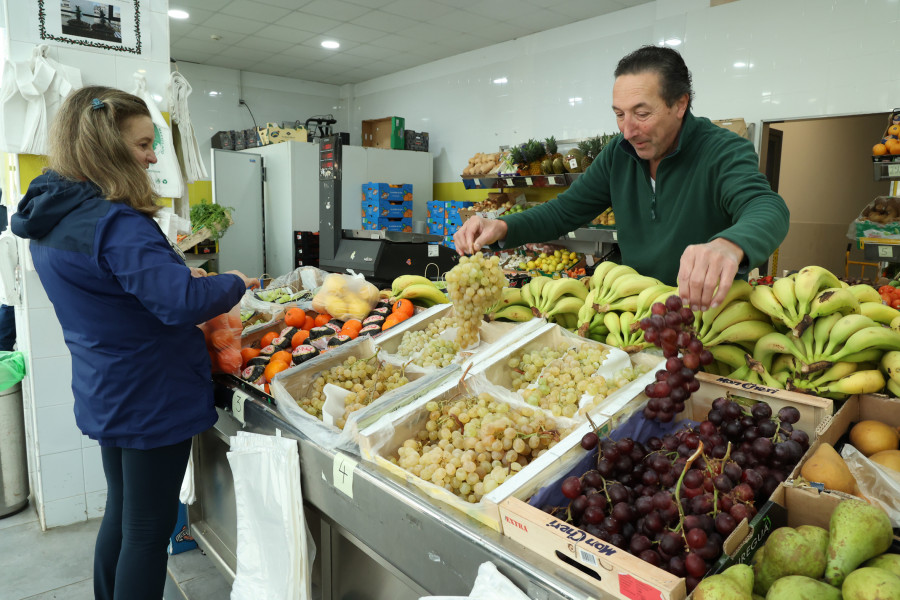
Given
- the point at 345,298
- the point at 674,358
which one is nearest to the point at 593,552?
the point at 674,358

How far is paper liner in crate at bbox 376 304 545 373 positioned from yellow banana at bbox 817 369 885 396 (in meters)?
0.79

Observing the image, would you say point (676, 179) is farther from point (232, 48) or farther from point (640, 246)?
point (232, 48)

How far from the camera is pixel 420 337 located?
6.48 feet

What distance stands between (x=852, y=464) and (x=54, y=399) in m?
3.38

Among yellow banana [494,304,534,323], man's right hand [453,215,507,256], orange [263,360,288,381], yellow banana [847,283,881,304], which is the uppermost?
man's right hand [453,215,507,256]

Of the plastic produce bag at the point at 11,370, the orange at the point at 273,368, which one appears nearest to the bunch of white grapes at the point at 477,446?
the orange at the point at 273,368

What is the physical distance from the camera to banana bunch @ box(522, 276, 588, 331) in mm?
1863

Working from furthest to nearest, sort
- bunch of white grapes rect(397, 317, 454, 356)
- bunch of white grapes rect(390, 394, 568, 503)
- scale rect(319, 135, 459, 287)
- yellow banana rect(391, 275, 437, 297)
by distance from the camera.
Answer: scale rect(319, 135, 459, 287) → yellow banana rect(391, 275, 437, 297) → bunch of white grapes rect(397, 317, 454, 356) → bunch of white grapes rect(390, 394, 568, 503)

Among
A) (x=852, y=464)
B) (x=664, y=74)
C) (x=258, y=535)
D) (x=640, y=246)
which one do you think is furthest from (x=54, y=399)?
(x=852, y=464)

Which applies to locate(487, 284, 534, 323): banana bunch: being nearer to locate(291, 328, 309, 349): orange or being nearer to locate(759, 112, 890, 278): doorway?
locate(291, 328, 309, 349): orange

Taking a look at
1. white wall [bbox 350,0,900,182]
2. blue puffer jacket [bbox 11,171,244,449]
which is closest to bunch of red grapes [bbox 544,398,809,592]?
blue puffer jacket [bbox 11,171,244,449]

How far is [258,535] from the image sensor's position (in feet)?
5.79

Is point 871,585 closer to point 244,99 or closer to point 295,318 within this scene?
point 295,318

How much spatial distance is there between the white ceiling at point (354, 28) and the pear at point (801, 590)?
597 cm
